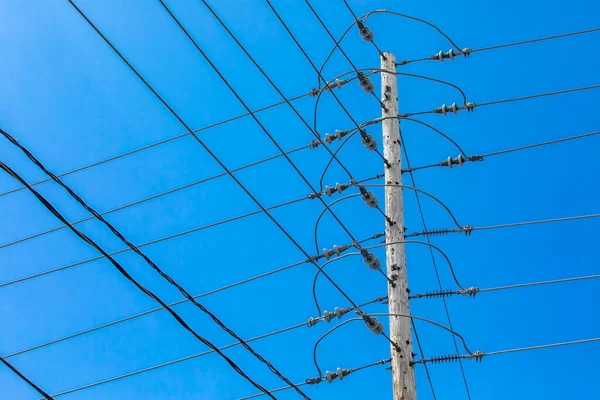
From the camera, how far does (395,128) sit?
9406mm

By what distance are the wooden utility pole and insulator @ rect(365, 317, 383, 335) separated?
13 centimetres

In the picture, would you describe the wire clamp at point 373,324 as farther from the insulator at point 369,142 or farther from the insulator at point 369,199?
the insulator at point 369,142

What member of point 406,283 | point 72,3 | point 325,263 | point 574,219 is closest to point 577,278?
point 574,219

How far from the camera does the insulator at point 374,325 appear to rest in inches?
302

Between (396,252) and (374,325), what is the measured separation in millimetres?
983

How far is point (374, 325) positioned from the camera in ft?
25.3

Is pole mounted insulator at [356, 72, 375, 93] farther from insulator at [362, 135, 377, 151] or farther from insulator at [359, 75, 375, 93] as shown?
insulator at [362, 135, 377, 151]

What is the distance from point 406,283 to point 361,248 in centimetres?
64

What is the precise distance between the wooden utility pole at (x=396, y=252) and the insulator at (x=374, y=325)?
135 millimetres

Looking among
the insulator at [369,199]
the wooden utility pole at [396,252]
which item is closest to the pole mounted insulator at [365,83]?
the wooden utility pole at [396,252]

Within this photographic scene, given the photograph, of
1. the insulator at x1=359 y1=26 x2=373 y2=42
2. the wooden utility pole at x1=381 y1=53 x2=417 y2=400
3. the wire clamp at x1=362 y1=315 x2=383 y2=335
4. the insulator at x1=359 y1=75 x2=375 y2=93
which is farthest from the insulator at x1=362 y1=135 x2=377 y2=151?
the wire clamp at x1=362 y1=315 x2=383 y2=335

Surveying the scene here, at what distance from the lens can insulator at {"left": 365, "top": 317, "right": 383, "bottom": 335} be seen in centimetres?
768

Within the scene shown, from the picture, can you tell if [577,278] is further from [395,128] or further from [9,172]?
[9,172]

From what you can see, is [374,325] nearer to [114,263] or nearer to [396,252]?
[396,252]
